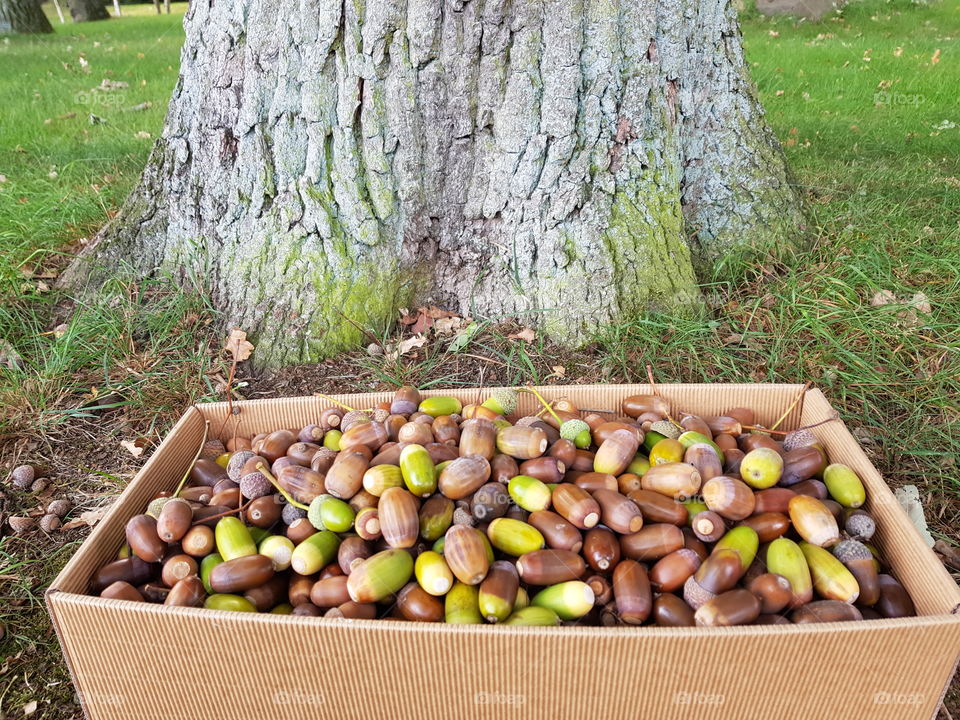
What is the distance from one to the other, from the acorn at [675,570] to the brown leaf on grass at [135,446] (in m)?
1.81

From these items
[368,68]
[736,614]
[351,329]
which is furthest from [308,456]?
[368,68]

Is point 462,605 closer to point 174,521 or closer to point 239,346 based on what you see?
point 174,521

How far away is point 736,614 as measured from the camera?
4.41ft

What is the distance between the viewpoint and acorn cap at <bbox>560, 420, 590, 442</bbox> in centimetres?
185

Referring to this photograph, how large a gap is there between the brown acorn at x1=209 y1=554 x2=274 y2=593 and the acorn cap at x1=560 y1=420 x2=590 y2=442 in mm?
827

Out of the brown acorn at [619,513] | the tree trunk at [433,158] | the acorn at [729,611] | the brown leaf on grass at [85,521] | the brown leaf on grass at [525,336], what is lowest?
the brown leaf on grass at [85,521]

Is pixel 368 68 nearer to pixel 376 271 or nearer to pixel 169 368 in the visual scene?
pixel 376 271

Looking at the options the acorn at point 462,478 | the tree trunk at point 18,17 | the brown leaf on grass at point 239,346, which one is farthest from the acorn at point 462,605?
the tree trunk at point 18,17

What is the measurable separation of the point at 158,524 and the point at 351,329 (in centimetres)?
122

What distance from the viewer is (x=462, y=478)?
1619 millimetres

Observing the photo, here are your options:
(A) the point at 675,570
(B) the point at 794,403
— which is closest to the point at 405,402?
(A) the point at 675,570

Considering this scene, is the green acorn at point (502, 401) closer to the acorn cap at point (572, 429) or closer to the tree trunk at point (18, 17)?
the acorn cap at point (572, 429)

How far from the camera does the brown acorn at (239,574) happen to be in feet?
4.86

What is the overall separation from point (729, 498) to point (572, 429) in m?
0.45
